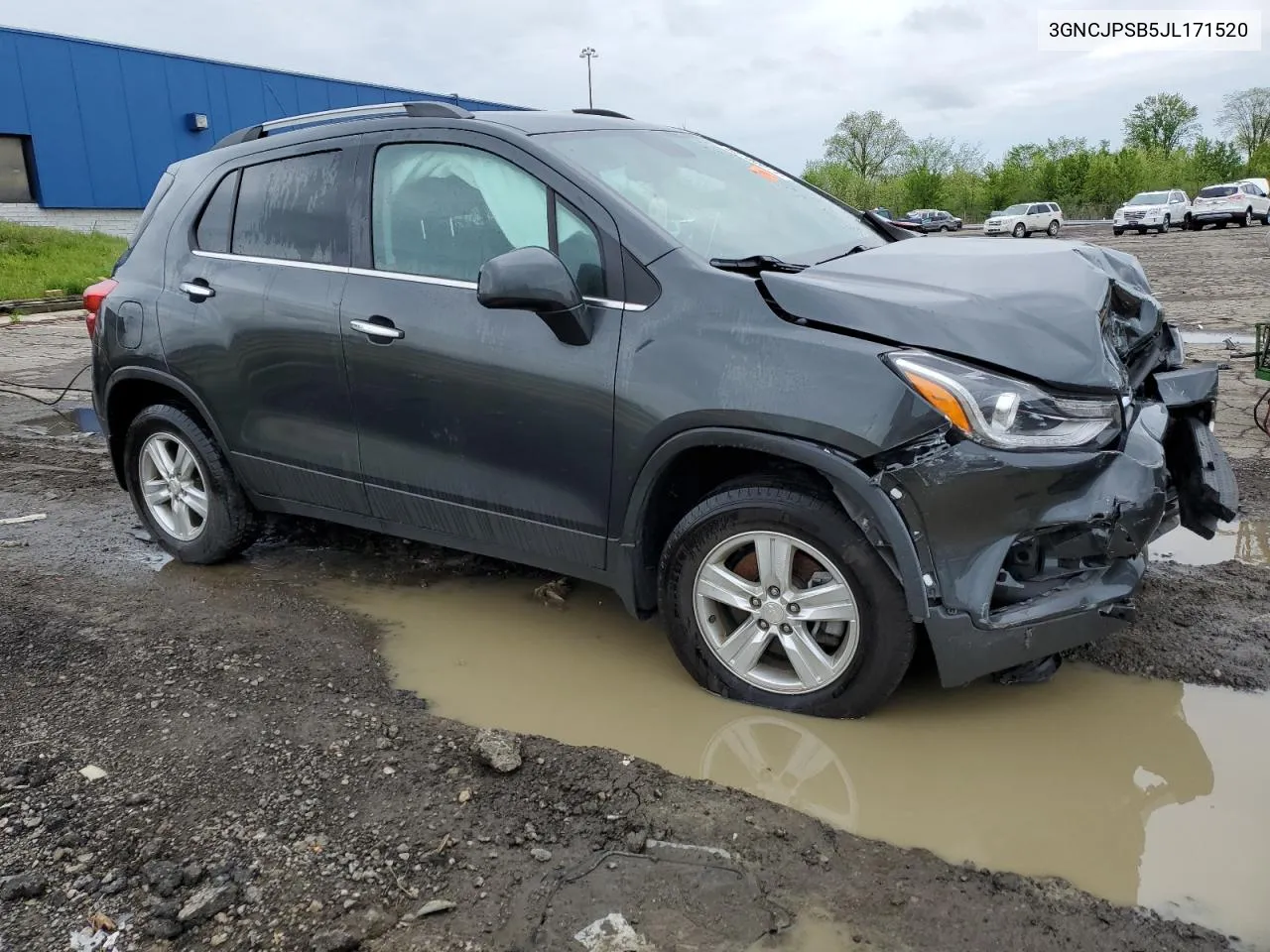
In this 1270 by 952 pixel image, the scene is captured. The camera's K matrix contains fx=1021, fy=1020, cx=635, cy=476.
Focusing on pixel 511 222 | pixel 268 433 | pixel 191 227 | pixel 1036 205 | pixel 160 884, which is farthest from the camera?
pixel 1036 205

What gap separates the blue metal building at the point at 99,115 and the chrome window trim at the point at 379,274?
22788 millimetres

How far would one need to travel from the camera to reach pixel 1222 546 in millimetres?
4398

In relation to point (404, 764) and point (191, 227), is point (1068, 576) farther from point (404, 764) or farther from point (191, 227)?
point (191, 227)

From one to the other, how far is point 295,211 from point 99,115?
25.9 metres

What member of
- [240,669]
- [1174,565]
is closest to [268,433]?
[240,669]

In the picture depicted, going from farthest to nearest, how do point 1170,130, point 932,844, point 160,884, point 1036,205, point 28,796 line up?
point 1170,130 → point 1036,205 → point 28,796 → point 932,844 → point 160,884

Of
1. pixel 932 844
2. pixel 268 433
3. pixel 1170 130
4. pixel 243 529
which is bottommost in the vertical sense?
pixel 932 844

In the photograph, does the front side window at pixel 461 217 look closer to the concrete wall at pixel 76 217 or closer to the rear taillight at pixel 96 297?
the rear taillight at pixel 96 297

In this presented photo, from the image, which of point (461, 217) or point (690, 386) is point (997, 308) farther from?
point (461, 217)

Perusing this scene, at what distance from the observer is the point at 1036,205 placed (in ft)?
137

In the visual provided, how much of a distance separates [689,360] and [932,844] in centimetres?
148

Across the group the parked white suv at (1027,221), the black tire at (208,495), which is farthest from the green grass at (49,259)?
the parked white suv at (1027,221)

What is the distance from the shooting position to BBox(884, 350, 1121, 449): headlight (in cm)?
273

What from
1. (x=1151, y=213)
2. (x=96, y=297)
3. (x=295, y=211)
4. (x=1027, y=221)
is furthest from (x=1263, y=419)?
(x=1027, y=221)
